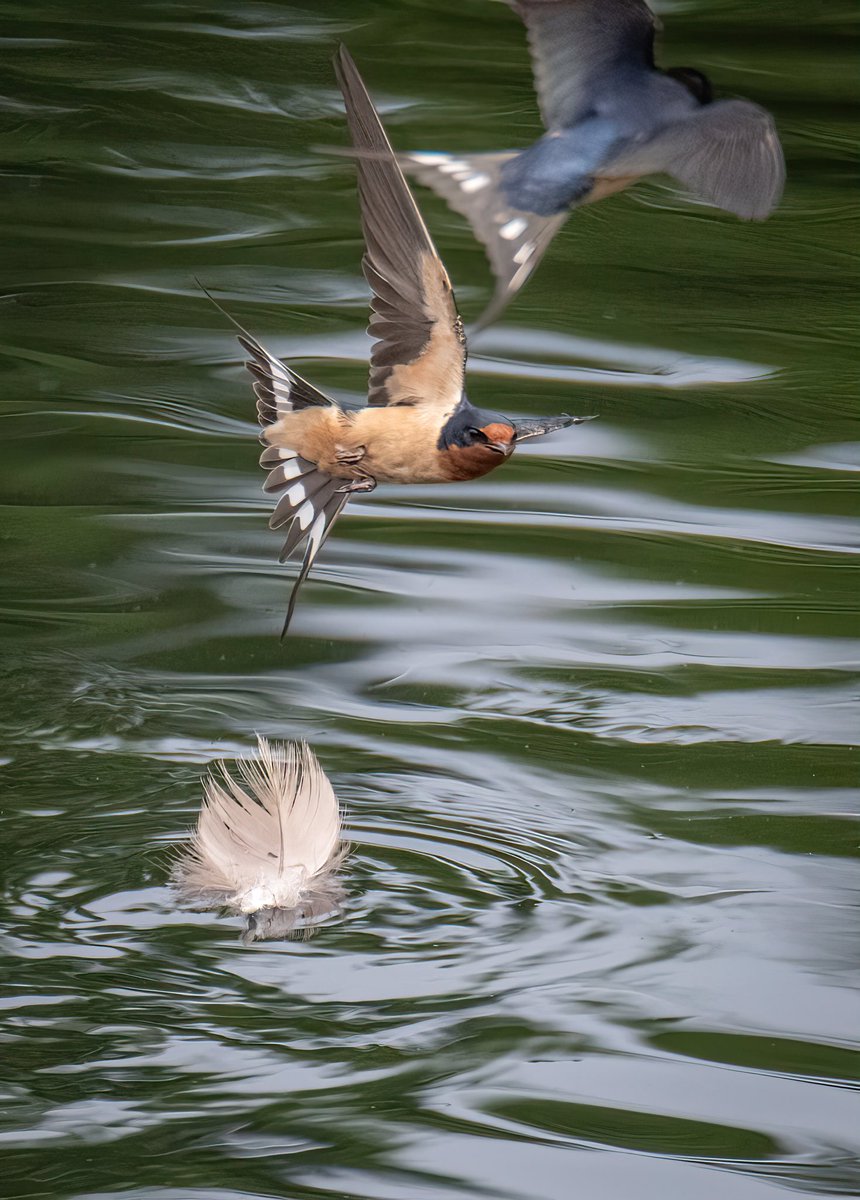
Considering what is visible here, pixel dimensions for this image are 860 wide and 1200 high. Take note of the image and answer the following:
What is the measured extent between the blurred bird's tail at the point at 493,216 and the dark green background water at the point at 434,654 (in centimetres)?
116

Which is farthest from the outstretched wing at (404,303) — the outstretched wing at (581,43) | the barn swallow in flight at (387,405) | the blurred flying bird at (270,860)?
the blurred flying bird at (270,860)

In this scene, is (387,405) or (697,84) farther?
(387,405)

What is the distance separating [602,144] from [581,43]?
8 centimetres

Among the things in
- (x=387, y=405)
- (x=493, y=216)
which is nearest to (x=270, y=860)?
(x=387, y=405)

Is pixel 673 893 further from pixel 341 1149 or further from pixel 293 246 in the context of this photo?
pixel 293 246

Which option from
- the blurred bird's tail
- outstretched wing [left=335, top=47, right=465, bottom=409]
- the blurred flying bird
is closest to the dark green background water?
the blurred flying bird

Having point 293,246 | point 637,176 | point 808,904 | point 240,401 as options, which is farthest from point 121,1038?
point 293,246

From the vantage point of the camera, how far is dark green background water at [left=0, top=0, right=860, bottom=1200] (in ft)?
7.29

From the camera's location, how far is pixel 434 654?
11.0 feet

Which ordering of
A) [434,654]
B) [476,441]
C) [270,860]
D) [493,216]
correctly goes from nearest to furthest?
1. [493,216]
2. [476,441]
3. [270,860]
4. [434,654]

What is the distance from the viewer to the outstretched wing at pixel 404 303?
1.45 meters

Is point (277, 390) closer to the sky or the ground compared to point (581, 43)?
closer to the ground

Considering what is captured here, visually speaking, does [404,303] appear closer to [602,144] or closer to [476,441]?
[476,441]

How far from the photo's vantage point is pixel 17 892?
2609mm
